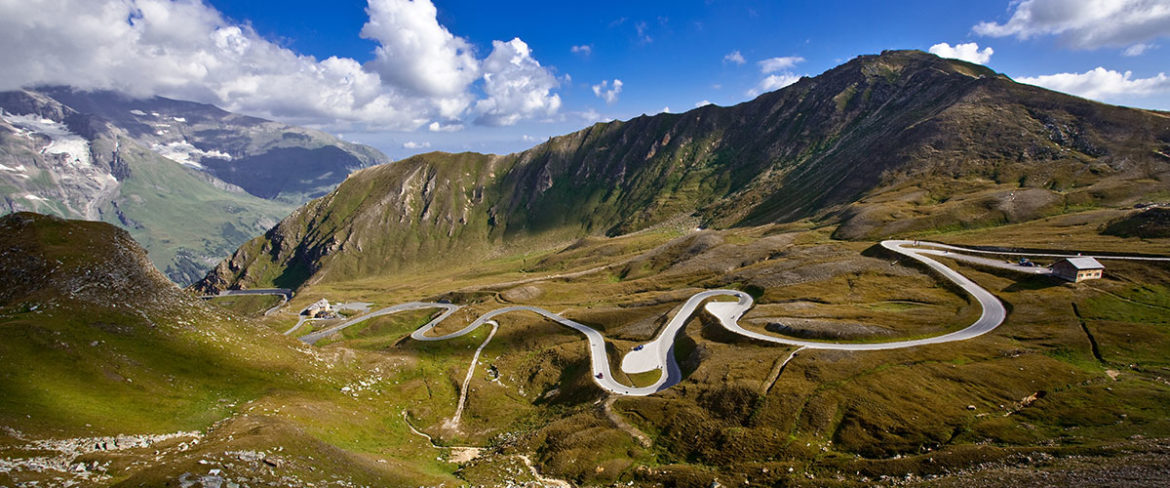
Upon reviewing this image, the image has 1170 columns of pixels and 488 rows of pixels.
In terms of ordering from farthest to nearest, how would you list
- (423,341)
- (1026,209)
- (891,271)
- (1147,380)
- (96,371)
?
(1026,209) < (423,341) < (891,271) < (1147,380) < (96,371)

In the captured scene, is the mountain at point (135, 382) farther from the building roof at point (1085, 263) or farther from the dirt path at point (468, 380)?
the building roof at point (1085, 263)

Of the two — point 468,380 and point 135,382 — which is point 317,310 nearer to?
point 468,380

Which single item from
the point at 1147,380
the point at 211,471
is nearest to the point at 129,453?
the point at 211,471

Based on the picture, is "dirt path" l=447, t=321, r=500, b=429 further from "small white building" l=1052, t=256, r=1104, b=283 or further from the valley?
"small white building" l=1052, t=256, r=1104, b=283

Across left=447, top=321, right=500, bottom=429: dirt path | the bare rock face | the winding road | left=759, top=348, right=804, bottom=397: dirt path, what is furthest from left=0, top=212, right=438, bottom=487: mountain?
left=759, top=348, right=804, bottom=397: dirt path

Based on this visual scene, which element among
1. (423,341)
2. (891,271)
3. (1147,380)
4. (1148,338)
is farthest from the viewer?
(423,341)

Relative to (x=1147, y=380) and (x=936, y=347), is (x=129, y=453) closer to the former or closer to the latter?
(x=936, y=347)
